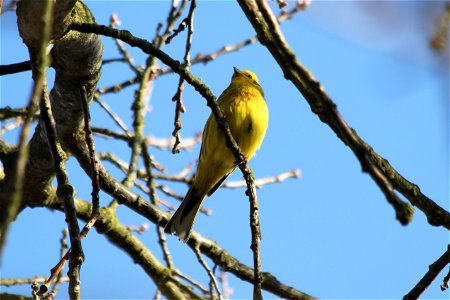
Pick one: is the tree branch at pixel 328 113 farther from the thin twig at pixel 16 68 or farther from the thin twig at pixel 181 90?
the thin twig at pixel 16 68

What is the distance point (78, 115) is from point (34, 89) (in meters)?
2.58

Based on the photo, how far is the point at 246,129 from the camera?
5.66 metres

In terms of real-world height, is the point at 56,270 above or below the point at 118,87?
below

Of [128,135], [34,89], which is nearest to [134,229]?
[128,135]

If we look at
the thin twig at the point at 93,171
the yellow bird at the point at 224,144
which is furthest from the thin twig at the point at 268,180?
the thin twig at the point at 93,171

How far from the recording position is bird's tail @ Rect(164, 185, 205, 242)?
4652 mm

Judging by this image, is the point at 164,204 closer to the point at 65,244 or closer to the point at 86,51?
the point at 65,244

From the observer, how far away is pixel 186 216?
5.12 metres

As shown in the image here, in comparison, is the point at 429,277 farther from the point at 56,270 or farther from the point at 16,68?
the point at 16,68

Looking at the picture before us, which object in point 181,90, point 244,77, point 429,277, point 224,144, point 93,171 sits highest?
point 244,77

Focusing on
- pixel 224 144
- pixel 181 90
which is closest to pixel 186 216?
pixel 224 144

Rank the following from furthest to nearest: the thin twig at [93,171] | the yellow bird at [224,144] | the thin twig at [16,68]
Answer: the yellow bird at [224,144] < the thin twig at [16,68] < the thin twig at [93,171]

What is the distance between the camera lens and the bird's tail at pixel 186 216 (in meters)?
4.65

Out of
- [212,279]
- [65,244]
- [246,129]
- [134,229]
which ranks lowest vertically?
[212,279]
